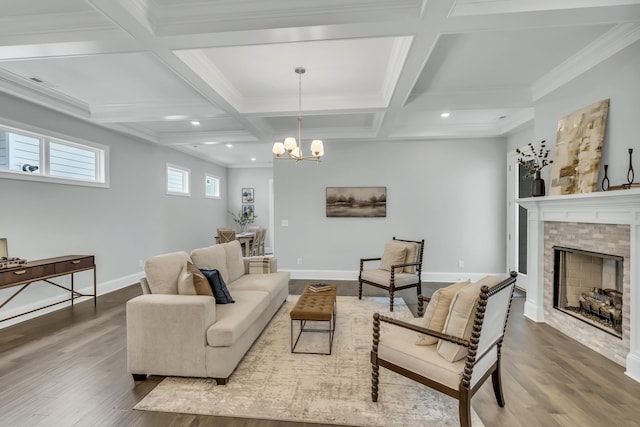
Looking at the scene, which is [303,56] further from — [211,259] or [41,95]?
[41,95]

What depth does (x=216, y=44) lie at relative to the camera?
253cm

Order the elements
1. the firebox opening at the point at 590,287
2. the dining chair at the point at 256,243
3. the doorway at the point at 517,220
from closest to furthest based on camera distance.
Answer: the firebox opening at the point at 590,287 → the doorway at the point at 517,220 → the dining chair at the point at 256,243

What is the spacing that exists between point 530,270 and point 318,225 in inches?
139

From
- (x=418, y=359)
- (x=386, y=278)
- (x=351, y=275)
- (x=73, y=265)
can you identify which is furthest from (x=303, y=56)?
(x=351, y=275)

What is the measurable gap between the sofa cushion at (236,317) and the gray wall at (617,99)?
348 cm

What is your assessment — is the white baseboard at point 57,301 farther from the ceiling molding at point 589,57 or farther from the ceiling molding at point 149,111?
the ceiling molding at point 589,57

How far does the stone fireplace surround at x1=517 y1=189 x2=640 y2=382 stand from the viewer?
2504mm

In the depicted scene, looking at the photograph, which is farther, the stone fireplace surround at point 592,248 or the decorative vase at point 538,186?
the decorative vase at point 538,186

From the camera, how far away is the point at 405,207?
234 inches

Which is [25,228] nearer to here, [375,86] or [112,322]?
[112,322]

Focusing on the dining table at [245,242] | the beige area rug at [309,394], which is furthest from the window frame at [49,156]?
the beige area rug at [309,394]

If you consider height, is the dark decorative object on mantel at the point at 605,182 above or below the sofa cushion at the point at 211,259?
above

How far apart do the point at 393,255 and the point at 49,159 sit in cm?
506

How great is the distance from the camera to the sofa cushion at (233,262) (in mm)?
3928
